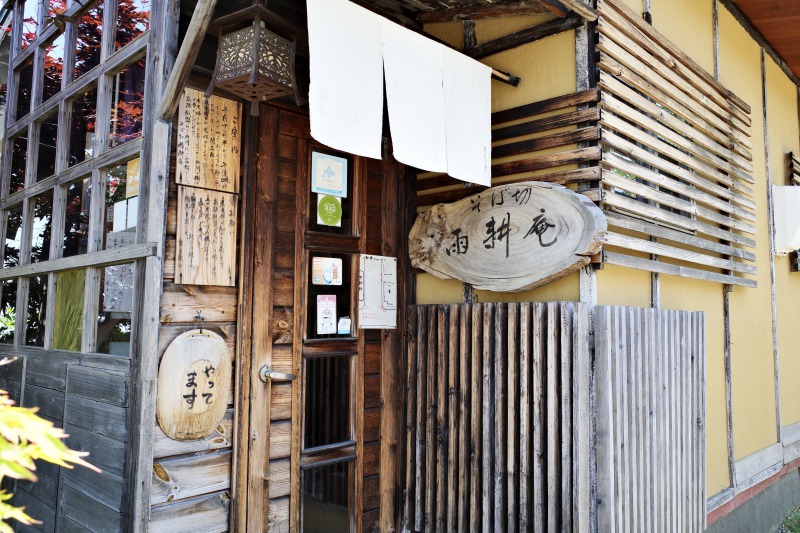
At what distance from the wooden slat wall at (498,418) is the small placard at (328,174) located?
42.8 inches

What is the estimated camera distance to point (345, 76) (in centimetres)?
321

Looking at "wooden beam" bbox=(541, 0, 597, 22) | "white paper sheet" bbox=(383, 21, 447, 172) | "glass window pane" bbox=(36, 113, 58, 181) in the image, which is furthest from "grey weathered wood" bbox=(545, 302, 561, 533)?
"glass window pane" bbox=(36, 113, 58, 181)

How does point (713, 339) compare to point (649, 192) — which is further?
point (713, 339)

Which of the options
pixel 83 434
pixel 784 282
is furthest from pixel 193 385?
pixel 784 282

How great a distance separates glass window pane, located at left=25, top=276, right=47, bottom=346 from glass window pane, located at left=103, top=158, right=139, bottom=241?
3.90ft

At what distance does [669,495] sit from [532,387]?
1468 mm

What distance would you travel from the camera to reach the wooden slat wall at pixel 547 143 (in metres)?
3.84

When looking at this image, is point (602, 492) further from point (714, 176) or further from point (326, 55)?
point (714, 176)

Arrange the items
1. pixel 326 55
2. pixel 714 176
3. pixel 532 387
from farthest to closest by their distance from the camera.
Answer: pixel 714 176 → pixel 532 387 → pixel 326 55

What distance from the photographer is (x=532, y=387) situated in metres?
3.82

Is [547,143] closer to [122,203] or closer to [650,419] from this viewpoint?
[650,419]

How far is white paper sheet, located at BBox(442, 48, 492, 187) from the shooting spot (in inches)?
150

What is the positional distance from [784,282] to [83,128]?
762cm

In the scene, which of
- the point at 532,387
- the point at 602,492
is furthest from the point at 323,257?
the point at 602,492
